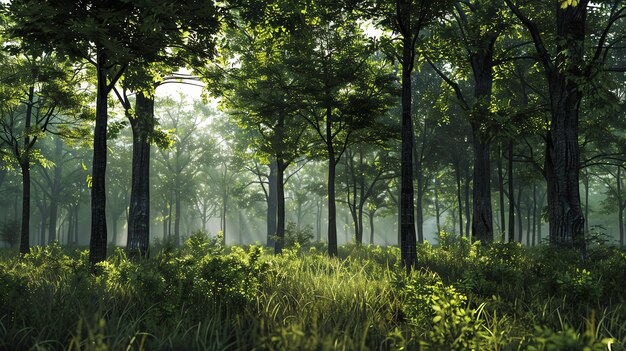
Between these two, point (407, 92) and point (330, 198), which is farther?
point (330, 198)

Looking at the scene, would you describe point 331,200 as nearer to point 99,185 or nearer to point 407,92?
point 407,92

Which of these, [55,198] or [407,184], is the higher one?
[55,198]

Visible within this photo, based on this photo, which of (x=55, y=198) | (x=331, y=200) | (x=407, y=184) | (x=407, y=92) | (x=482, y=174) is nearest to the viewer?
(x=407, y=184)

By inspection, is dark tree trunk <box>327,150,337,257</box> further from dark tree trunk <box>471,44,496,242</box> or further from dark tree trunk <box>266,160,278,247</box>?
dark tree trunk <box>266,160,278,247</box>

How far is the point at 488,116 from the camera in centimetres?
1097

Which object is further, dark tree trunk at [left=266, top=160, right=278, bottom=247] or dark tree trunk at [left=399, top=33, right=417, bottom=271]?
dark tree trunk at [left=266, top=160, right=278, bottom=247]

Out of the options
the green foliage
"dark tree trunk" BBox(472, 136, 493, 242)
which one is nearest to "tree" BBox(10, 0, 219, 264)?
"dark tree trunk" BBox(472, 136, 493, 242)

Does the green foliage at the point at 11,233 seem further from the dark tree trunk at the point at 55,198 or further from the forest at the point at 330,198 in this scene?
the forest at the point at 330,198

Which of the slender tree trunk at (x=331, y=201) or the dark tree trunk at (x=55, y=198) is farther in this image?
the dark tree trunk at (x=55, y=198)

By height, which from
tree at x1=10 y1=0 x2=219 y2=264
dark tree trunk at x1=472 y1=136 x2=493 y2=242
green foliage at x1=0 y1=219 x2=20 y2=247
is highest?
tree at x1=10 y1=0 x2=219 y2=264

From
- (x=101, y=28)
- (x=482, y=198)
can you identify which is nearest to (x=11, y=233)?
(x=101, y=28)

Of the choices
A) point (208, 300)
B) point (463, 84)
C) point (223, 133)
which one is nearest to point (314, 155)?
point (208, 300)

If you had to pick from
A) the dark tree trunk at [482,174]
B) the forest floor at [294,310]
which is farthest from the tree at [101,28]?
the dark tree trunk at [482,174]

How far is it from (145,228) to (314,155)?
25.0 ft
